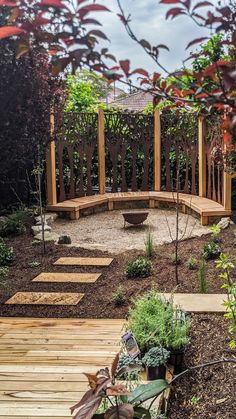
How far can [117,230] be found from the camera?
6680 millimetres

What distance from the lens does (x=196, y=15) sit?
3.04ft

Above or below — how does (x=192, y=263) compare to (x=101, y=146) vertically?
below

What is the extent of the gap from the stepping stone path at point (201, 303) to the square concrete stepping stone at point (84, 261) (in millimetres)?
1644

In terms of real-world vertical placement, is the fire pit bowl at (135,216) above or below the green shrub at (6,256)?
above

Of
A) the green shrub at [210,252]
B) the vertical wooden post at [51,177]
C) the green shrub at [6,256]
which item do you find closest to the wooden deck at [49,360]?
the green shrub at [6,256]

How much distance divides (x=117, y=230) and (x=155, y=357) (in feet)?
14.5

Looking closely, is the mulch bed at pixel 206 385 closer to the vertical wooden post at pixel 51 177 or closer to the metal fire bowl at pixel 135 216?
the metal fire bowl at pixel 135 216

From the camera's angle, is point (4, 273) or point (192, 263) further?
point (192, 263)

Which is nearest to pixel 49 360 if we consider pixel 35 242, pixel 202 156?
pixel 35 242

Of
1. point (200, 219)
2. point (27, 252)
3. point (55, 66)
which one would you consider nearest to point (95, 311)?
point (27, 252)

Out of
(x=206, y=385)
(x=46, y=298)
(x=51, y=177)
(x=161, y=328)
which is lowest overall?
(x=46, y=298)

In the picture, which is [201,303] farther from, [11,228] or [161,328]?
[11,228]

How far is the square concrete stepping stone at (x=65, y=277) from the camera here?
14.4ft

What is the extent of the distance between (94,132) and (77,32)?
7.40 m
